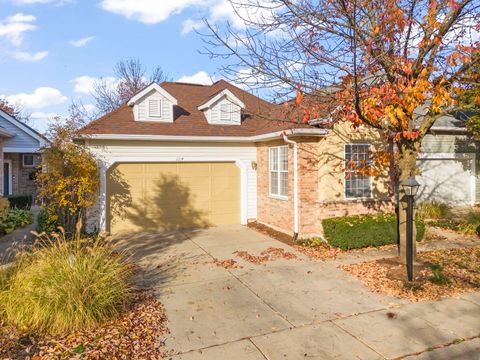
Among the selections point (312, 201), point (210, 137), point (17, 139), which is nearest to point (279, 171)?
point (312, 201)

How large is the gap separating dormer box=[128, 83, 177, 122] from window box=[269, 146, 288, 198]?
12.4 ft

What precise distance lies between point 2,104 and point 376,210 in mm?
34733

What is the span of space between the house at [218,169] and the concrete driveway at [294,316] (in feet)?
9.94

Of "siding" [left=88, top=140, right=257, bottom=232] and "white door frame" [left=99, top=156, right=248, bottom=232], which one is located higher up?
"siding" [left=88, top=140, right=257, bottom=232]

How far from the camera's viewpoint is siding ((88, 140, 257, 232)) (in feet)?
36.4

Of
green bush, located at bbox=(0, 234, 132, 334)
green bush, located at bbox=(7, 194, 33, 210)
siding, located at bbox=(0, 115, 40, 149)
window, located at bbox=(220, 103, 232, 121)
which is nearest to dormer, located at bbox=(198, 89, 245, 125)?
window, located at bbox=(220, 103, 232, 121)

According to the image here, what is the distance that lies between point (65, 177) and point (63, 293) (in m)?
5.88

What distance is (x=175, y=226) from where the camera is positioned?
40.1 feet

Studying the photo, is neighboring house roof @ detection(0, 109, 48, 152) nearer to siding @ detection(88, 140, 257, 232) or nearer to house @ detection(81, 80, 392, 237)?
house @ detection(81, 80, 392, 237)

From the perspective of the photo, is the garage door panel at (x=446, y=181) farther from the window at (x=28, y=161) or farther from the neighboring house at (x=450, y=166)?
the window at (x=28, y=161)

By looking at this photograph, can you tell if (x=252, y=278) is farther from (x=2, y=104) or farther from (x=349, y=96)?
(x=2, y=104)

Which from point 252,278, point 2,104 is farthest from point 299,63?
point 2,104

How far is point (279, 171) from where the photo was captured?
11500 mm

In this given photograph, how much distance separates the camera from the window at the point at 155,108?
39.9 ft
